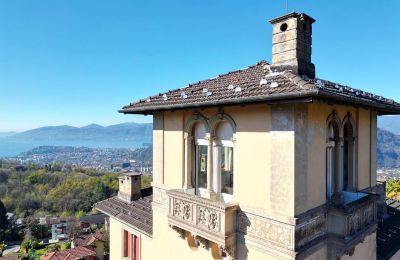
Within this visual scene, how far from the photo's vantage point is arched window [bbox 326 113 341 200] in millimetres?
8188

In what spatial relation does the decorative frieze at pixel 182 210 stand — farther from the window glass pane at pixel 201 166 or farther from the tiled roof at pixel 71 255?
the tiled roof at pixel 71 255

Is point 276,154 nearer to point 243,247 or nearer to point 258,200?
point 258,200

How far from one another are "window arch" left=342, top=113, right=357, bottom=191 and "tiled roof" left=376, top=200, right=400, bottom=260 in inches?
129

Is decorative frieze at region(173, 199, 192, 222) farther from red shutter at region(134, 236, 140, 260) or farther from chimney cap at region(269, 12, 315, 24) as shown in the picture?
chimney cap at region(269, 12, 315, 24)

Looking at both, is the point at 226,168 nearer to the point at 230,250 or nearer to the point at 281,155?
the point at 281,155

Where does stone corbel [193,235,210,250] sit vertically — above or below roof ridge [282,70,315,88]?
below

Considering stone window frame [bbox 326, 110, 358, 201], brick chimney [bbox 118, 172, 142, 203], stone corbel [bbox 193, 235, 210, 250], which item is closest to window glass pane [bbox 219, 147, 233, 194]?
stone corbel [bbox 193, 235, 210, 250]

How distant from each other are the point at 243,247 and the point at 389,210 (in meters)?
10.4

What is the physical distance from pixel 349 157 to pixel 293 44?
4.19m

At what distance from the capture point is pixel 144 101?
10.6 metres

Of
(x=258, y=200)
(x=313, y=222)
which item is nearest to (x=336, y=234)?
(x=313, y=222)

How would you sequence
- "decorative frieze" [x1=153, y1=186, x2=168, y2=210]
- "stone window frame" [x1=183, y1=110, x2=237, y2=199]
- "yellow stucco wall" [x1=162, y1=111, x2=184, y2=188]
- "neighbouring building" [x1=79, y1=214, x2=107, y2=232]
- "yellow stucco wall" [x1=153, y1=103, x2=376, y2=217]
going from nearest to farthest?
"yellow stucco wall" [x1=153, y1=103, x2=376, y2=217] → "stone window frame" [x1=183, y1=110, x2=237, y2=199] → "yellow stucco wall" [x1=162, y1=111, x2=184, y2=188] → "decorative frieze" [x1=153, y1=186, x2=168, y2=210] → "neighbouring building" [x1=79, y1=214, x2=107, y2=232]

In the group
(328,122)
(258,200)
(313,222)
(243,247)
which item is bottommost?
(243,247)

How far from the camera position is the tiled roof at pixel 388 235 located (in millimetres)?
10414
